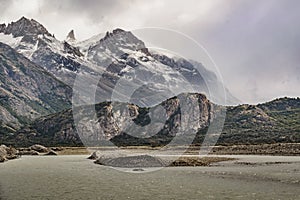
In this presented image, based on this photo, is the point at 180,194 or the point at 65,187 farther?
the point at 65,187

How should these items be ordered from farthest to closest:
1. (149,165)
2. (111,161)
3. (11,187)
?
(111,161)
(149,165)
(11,187)

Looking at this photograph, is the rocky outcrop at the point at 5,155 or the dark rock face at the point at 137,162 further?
the rocky outcrop at the point at 5,155

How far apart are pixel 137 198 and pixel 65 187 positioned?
51.1 feet

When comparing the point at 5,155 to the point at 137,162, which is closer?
the point at 137,162

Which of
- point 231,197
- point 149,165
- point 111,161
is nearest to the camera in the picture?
point 231,197

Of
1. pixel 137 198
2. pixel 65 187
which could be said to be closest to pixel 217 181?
pixel 137 198

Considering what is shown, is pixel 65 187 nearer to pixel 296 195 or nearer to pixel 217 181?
pixel 217 181

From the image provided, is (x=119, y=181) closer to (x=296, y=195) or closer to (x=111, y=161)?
(x=296, y=195)

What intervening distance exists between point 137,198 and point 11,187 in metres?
22.0

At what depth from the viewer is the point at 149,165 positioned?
305ft

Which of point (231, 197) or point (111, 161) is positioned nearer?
point (231, 197)

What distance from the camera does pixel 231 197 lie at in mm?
43406

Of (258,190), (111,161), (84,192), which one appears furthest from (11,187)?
(111,161)

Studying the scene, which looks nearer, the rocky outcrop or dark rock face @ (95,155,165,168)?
dark rock face @ (95,155,165,168)
